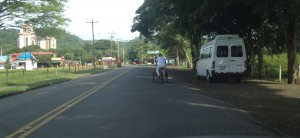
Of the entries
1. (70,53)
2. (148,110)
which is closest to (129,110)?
(148,110)

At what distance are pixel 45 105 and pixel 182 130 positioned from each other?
7.75 m

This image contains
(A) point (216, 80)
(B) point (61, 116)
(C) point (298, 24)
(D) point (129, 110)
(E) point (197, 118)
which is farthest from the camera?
(A) point (216, 80)

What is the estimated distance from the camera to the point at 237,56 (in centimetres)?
2627

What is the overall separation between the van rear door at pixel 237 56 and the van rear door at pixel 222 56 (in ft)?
0.71

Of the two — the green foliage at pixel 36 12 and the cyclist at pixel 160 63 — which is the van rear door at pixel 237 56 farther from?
the green foliage at pixel 36 12

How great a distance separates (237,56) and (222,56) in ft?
2.63

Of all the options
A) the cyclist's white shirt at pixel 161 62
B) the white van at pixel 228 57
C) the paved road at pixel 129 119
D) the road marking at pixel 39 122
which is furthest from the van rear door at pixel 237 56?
the road marking at pixel 39 122

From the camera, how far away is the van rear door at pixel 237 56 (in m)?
26.2

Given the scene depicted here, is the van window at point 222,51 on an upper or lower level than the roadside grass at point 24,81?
upper

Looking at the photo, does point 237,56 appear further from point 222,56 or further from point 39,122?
point 39,122

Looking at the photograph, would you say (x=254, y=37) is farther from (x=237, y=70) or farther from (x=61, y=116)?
(x=61, y=116)

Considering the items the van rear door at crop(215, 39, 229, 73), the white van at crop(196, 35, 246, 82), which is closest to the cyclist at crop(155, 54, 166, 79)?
the white van at crop(196, 35, 246, 82)

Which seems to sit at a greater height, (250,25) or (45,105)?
(250,25)

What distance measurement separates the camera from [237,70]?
26328 mm
